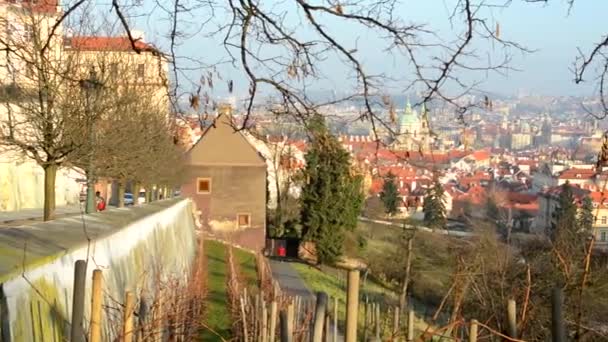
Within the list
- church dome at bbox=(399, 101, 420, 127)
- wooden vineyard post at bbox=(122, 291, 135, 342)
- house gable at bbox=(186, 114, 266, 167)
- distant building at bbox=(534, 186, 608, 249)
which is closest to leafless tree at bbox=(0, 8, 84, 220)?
distant building at bbox=(534, 186, 608, 249)

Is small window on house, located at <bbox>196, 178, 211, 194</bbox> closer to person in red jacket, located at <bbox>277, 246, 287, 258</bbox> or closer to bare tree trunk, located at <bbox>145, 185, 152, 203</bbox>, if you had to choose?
person in red jacket, located at <bbox>277, 246, 287, 258</bbox>

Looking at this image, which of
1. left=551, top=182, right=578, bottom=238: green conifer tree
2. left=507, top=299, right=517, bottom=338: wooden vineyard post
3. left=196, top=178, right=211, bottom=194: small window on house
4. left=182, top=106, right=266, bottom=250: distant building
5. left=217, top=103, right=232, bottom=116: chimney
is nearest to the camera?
left=507, top=299, right=517, bottom=338: wooden vineyard post

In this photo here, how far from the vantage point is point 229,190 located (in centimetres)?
4638

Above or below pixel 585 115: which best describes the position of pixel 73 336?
below

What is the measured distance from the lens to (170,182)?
35.4m

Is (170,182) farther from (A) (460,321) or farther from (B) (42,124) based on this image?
(A) (460,321)

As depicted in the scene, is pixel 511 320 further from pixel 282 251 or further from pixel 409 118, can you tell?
pixel 282 251

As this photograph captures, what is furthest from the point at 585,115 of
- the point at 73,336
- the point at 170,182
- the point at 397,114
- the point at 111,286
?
the point at 170,182

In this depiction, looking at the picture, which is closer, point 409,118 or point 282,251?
point 409,118

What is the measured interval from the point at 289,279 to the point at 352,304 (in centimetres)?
2901

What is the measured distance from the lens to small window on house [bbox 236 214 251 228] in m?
46.2

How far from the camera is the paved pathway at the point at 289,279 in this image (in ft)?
86.8

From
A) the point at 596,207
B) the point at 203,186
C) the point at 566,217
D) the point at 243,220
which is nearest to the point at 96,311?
the point at 596,207

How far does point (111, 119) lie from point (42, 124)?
298 cm
